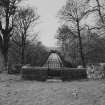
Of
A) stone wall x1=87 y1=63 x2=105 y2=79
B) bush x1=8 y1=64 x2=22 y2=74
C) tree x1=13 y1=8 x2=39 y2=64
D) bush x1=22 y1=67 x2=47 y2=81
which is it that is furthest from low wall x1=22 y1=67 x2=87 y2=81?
tree x1=13 y1=8 x2=39 y2=64

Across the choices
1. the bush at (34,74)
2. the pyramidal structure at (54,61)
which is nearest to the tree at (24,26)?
the pyramidal structure at (54,61)

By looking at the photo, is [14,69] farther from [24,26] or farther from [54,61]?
[24,26]

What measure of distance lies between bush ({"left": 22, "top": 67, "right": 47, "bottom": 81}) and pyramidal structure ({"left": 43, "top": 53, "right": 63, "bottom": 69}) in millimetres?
2705

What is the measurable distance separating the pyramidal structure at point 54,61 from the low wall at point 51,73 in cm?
243

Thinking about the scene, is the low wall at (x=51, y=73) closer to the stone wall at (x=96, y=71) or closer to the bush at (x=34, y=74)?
the bush at (x=34, y=74)

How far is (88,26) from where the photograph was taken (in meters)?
15.8

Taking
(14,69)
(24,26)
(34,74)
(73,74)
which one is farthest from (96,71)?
(24,26)

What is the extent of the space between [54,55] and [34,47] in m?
12.8

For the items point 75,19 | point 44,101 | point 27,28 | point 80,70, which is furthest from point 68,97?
point 27,28

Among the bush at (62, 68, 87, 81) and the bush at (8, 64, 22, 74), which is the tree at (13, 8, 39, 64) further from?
the bush at (62, 68, 87, 81)

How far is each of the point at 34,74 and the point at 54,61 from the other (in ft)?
12.5

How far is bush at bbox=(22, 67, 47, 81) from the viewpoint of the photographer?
8898 mm

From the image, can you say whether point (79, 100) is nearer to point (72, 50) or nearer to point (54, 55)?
point (54, 55)

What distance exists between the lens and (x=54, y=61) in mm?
12430
